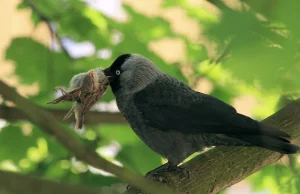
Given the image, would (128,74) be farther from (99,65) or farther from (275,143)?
(275,143)

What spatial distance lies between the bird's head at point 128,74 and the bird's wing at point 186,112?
2.8 inches

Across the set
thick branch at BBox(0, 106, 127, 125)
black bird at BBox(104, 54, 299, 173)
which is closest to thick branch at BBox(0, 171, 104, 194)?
black bird at BBox(104, 54, 299, 173)

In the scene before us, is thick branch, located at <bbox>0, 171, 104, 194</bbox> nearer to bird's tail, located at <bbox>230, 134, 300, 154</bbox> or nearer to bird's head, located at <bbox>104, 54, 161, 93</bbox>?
bird's tail, located at <bbox>230, 134, 300, 154</bbox>

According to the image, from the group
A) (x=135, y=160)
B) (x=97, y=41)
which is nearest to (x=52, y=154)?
(x=135, y=160)

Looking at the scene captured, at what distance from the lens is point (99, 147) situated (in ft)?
8.88

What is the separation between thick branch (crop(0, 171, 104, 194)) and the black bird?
116 cm

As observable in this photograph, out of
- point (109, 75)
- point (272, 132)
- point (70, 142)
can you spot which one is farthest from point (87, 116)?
point (70, 142)

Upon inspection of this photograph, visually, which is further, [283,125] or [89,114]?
[89,114]

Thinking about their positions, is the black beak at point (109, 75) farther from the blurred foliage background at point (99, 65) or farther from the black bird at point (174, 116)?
the blurred foliage background at point (99, 65)

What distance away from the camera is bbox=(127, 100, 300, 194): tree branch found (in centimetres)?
197

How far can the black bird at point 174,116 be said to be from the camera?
6.51ft

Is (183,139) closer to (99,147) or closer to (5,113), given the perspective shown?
(99,147)

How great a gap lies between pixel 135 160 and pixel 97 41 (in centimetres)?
79

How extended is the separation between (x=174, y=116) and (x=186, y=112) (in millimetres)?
65
